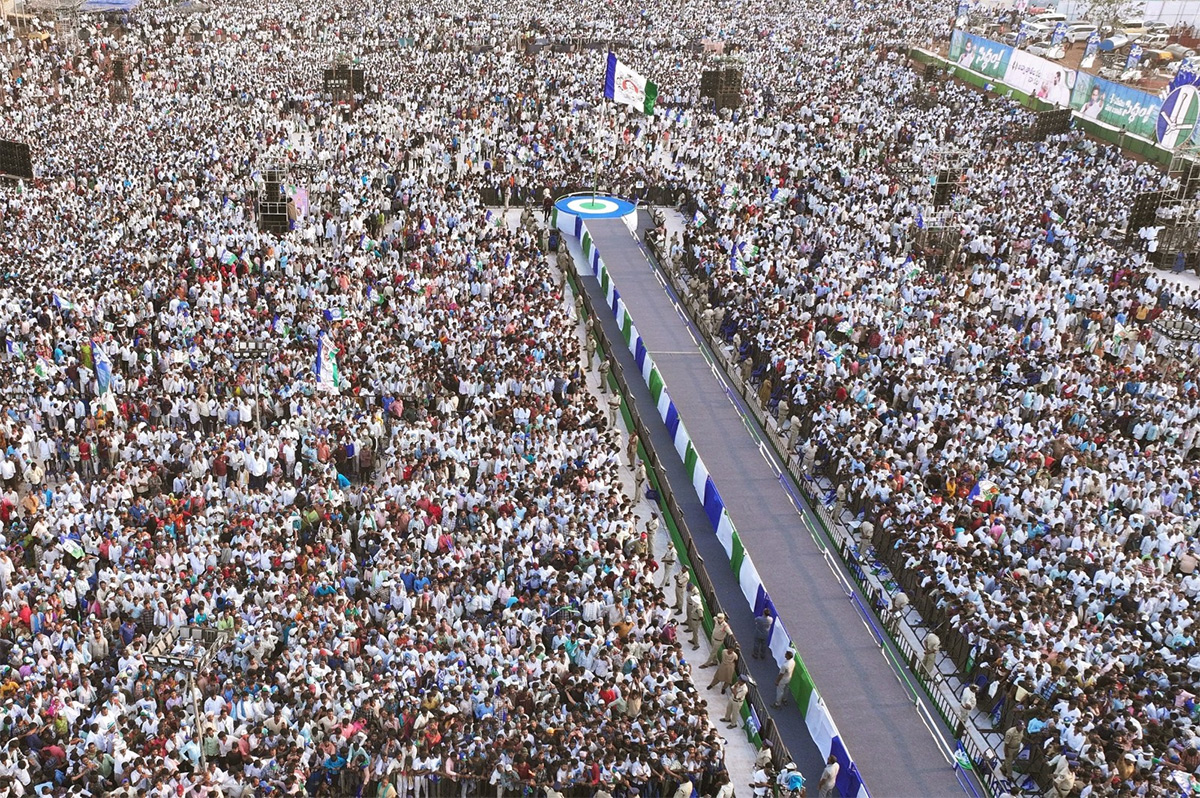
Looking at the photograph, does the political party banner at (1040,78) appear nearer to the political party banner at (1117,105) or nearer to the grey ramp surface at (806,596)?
the political party banner at (1117,105)

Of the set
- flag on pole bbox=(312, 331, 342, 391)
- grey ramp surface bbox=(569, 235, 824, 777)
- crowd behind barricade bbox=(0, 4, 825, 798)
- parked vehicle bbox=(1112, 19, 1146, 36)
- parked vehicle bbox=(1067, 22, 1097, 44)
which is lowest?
grey ramp surface bbox=(569, 235, 824, 777)

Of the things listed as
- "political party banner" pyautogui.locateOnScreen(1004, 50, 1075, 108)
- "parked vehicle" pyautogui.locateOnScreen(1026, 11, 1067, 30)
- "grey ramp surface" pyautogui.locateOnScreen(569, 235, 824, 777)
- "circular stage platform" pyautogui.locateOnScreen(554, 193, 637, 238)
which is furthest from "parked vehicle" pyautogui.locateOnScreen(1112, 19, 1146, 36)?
"grey ramp surface" pyautogui.locateOnScreen(569, 235, 824, 777)

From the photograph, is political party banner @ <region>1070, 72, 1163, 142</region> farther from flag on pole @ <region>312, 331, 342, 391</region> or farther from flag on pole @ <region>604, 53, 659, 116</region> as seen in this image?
flag on pole @ <region>312, 331, 342, 391</region>

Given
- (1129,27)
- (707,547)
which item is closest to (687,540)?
(707,547)

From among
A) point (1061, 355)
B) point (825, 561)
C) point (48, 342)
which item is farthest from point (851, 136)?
point (48, 342)

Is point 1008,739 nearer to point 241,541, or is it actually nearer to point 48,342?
point 241,541

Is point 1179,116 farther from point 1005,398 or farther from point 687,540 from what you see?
point 687,540

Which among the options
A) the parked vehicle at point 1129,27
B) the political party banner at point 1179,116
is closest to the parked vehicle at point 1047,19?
the parked vehicle at point 1129,27
